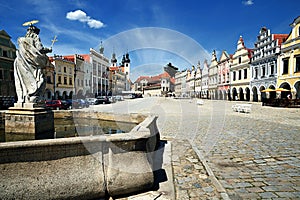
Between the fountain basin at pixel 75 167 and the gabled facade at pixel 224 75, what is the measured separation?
153ft

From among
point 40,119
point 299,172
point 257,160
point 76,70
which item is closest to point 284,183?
point 299,172

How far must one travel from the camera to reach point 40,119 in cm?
482

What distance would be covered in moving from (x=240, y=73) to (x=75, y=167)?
43830 millimetres

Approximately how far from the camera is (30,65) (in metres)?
4.91

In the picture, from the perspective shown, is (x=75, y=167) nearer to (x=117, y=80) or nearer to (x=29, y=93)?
(x=29, y=93)

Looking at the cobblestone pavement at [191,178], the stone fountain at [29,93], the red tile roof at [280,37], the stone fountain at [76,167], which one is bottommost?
the cobblestone pavement at [191,178]

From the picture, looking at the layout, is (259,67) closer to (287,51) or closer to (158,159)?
(287,51)

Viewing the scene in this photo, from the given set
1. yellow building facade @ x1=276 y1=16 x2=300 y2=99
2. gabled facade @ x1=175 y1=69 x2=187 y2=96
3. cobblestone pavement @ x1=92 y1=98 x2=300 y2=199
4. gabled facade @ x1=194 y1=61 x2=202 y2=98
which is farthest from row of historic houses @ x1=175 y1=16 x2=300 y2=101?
cobblestone pavement @ x1=92 y1=98 x2=300 y2=199

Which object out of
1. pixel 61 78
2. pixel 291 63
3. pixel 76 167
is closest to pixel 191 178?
pixel 76 167

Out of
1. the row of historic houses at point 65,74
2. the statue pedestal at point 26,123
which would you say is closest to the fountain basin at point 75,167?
the statue pedestal at point 26,123

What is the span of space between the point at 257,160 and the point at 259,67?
3451 centimetres

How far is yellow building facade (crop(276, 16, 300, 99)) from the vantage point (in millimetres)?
25516

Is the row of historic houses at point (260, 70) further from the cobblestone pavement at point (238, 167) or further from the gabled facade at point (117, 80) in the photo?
the gabled facade at point (117, 80)

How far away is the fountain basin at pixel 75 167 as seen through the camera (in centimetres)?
239
